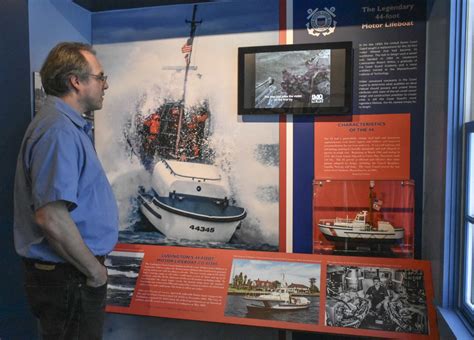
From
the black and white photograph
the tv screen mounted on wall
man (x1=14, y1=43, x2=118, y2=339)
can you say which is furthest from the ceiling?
the black and white photograph

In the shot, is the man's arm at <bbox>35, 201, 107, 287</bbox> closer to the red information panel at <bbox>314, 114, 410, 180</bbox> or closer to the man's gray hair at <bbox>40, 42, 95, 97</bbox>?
the man's gray hair at <bbox>40, 42, 95, 97</bbox>

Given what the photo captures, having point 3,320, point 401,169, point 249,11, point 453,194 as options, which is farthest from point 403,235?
point 3,320

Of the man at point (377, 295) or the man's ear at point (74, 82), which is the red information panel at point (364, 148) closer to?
the man at point (377, 295)

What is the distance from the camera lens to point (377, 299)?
200 cm

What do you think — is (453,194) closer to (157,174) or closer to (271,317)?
(271,317)

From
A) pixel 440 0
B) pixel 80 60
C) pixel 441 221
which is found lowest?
pixel 441 221

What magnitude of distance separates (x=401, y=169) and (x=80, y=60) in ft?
5.71

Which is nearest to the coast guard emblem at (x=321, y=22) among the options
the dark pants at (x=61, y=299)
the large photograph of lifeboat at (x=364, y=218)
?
the large photograph of lifeboat at (x=364, y=218)

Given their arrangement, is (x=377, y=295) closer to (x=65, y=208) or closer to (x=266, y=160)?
(x=266, y=160)

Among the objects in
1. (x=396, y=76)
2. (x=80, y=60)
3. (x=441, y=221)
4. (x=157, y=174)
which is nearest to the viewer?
(x=80, y=60)

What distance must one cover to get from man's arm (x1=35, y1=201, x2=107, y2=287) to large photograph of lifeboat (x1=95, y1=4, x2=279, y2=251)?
0.98 m

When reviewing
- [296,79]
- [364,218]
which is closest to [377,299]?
[364,218]

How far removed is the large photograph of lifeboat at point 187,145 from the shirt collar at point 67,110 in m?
0.85

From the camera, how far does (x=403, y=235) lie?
216 cm
